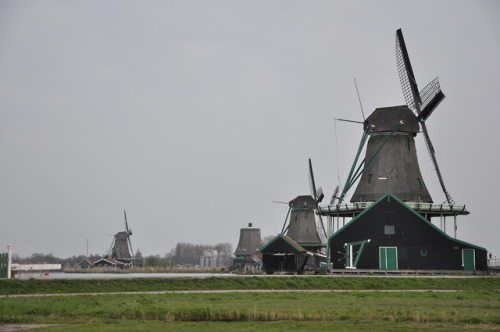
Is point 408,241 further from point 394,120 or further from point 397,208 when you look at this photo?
point 394,120

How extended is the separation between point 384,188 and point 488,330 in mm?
34086

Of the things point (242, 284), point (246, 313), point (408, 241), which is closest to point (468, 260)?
point (408, 241)

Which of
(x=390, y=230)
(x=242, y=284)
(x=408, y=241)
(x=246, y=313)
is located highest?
(x=390, y=230)

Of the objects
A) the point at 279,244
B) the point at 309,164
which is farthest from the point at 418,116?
the point at 309,164

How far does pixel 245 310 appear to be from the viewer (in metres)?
24.9

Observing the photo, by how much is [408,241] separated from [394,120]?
10.7 meters

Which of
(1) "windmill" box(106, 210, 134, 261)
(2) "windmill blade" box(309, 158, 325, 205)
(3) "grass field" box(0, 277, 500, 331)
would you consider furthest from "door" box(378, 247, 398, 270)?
(1) "windmill" box(106, 210, 134, 261)

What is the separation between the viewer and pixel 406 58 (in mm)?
57625

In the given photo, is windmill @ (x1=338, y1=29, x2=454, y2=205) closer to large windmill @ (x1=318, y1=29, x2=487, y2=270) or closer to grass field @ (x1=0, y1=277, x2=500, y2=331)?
large windmill @ (x1=318, y1=29, x2=487, y2=270)

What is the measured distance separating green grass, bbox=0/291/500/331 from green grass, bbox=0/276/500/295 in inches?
209

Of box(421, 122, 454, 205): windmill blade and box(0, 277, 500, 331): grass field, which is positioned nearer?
box(0, 277, 500, 331): grass field

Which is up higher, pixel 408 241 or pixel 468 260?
pixel 408 241

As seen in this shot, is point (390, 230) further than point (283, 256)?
No

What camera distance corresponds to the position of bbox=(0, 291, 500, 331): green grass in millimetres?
22000
